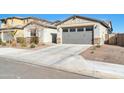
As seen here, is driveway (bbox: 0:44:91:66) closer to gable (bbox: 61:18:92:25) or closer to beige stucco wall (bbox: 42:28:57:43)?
gable (bbox: 61:18:92:25)

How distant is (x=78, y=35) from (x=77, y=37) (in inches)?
13.5

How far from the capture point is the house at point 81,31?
23.4m

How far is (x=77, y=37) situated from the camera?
24703mm

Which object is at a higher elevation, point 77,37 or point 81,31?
point 81,31

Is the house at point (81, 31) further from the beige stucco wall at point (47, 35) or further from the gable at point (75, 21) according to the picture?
the beige stucco wall at point (47, 35)

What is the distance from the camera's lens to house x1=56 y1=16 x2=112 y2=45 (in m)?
23.4

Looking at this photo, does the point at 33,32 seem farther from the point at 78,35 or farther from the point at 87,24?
the point at 87,24

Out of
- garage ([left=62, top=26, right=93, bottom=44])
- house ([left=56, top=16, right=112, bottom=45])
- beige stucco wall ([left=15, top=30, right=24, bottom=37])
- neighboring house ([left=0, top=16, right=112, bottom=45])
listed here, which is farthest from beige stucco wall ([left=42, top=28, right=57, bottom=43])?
beige stucco wall ([left=15, top=30, right=24, bottom=37])

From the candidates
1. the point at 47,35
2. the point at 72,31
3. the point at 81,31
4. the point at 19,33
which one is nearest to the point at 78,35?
the point at 81,31

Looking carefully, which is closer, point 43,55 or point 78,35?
point 43,55

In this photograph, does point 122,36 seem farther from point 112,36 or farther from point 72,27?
point 72,27
